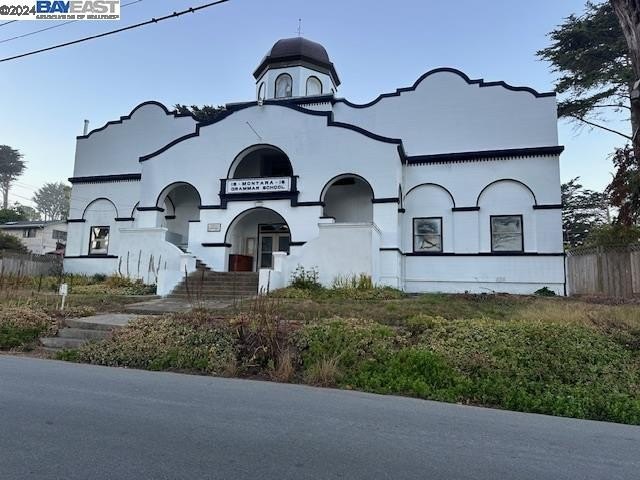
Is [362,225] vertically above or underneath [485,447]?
above

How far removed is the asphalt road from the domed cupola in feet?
70.3

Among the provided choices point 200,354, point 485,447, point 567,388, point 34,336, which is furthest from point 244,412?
point 34,336

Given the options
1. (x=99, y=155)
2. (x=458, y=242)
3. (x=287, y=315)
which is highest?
(x=99, y=155)

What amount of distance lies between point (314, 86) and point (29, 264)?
17221 mm

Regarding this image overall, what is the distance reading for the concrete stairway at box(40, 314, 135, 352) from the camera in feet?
31.2

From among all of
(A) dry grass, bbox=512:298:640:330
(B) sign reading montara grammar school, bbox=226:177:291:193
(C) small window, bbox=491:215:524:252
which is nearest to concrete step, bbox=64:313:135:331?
(A) dry grass, bbox=512:298:640:330

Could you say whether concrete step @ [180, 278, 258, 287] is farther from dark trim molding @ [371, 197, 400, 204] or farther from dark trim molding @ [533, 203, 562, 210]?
dark trim molding @ [533, 203, 562, 210]

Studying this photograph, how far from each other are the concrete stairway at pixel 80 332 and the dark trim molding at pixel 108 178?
1510cm

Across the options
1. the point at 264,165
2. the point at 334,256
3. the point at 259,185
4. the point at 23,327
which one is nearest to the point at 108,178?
the point at 264,165

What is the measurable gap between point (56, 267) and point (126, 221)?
4586 mm

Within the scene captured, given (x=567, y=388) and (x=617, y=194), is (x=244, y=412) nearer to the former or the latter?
(x=567, y=388)

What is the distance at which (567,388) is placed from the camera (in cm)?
638

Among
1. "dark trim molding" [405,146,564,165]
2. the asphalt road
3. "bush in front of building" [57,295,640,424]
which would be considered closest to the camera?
the asphalt road

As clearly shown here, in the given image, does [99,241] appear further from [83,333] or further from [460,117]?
[460,117]
